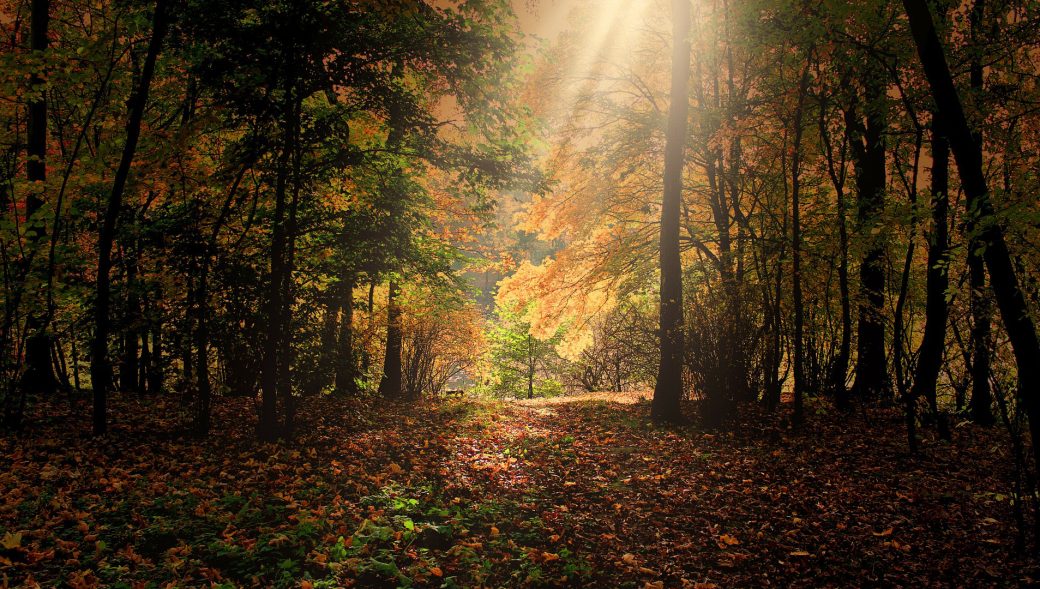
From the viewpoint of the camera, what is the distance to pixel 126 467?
6.05m

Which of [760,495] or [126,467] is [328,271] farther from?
[760,495]

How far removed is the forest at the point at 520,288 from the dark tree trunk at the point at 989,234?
3 centimetres

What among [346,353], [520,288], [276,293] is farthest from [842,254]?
[346,353]

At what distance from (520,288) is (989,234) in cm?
915

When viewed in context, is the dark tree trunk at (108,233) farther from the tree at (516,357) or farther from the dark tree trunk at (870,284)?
the tree at (516,357)

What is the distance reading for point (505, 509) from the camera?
17.8 feet

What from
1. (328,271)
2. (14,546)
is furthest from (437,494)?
(328,271)

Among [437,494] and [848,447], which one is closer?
[437,494]

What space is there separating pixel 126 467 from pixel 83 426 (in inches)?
93.3

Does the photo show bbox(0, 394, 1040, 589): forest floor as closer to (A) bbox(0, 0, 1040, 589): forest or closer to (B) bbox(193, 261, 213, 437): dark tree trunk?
(A) bbox(0, 0, 1040, 589): forest

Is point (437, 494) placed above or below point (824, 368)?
below

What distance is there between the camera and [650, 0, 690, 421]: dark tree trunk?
840cm

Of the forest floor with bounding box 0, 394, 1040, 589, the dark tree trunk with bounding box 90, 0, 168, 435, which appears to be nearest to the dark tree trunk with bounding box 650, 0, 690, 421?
the forest floor with bounding box 0, 394, 1040, 589

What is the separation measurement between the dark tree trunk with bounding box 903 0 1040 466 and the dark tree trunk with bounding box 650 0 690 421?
13.5 feet
